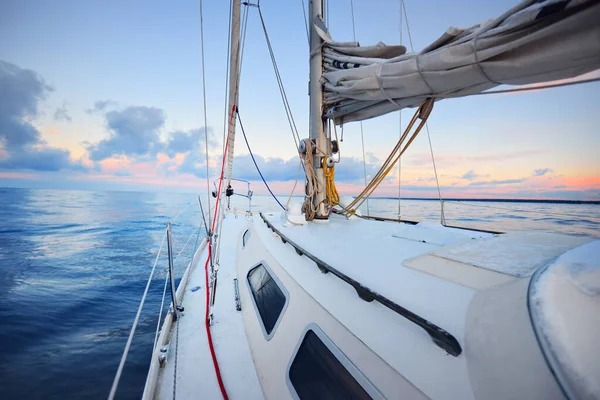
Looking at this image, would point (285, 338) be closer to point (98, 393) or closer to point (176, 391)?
point (176, 391)

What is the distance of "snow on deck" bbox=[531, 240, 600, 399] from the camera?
2.10ft

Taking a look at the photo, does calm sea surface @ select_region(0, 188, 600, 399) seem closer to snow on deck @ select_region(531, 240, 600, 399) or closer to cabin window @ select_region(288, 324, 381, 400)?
snow on deck @ select_region(531, 240, 600, 399)

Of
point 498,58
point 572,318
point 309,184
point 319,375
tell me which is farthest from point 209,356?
point 498,58

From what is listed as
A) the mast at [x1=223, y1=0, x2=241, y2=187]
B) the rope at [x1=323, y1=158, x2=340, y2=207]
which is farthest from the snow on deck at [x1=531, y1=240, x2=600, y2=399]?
the mast at [x1=223, y1=0, x2=241, y2=187]

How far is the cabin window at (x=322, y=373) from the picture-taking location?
1162mm

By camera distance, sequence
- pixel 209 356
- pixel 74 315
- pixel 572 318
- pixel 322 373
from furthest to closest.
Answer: pixel 74 315, pixel 209 356, pixel 322 373, pixel 572 318

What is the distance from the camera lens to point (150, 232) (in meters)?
15.2

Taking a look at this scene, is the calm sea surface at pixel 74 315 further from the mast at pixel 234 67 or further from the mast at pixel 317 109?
the mast at pixel 234 67

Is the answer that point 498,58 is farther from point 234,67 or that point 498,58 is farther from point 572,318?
point 234,67

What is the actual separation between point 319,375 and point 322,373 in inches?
1.2

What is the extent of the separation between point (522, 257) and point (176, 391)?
110 inches

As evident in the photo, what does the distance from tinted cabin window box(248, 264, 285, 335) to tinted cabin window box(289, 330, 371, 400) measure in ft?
1.88

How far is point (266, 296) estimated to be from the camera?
2.55 m

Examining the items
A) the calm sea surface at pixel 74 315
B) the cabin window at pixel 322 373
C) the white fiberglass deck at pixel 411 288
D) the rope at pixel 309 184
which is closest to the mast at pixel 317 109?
the rope at pixel 309 184
